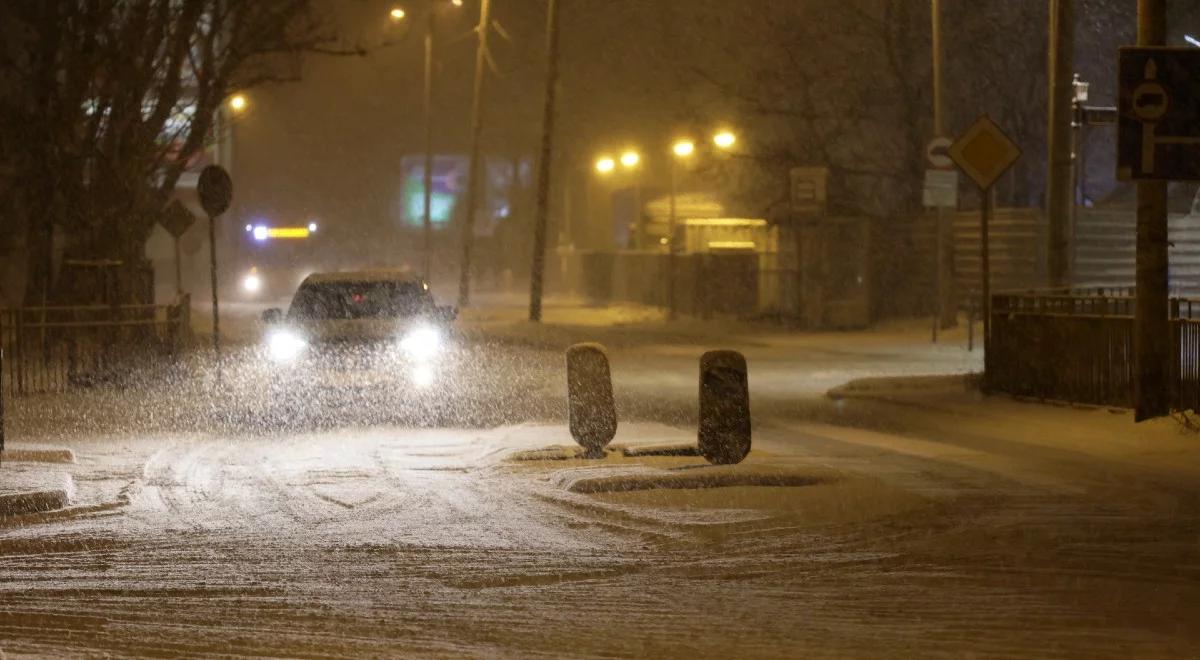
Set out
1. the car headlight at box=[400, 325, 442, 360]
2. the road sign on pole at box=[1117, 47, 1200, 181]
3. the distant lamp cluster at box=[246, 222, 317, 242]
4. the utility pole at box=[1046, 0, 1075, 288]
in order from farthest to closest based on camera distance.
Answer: the distant lamp cluster at box=[246, 222, 317, 242], the car headlight at box=[400, 325, 442, 360], the utility pole at box=[1046, 0, 1075, 288], the road sign on pole at box=[1117, 47, 1200, 181]

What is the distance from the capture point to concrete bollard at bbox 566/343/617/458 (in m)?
13.8

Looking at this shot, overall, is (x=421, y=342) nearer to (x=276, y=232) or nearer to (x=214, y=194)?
(x=214, y=194)

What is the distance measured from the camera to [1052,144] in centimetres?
2006

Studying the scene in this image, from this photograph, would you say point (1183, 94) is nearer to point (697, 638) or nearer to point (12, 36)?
point (697, 638)

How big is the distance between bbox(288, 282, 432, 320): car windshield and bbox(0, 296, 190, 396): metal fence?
6.81ft

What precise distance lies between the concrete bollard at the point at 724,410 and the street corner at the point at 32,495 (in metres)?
4.93

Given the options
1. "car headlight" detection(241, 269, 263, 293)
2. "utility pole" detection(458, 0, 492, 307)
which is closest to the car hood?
"utility pole" detection(458, 0, 492, 307)

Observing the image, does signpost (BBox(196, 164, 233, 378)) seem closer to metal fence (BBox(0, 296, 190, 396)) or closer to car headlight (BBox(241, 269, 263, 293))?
metal fence (BBox(0, 296, 190, 396))

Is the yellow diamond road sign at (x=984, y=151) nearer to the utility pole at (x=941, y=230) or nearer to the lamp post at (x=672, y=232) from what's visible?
the utility pole at (x=941, y=230)

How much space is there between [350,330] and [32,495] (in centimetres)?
Answer: 1097

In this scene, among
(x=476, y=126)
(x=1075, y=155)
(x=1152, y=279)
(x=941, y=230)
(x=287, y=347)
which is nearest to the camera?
(x=1152, y=279)

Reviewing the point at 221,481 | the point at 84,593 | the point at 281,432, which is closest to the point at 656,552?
the point at 84,593

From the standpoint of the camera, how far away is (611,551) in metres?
9.79

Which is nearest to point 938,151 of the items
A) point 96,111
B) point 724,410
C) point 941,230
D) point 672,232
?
point 941,230
